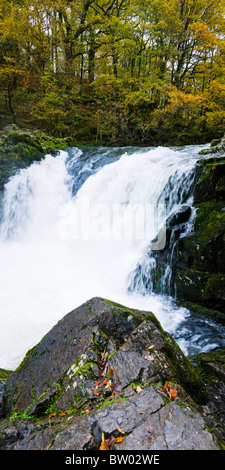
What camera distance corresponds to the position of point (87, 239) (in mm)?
8531

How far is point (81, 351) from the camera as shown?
238 centimetres

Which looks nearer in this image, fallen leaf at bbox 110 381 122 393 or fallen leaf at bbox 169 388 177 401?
fallen leaf at bbox 169 388 177 401

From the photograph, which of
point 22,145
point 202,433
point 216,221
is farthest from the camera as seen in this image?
point 22,145

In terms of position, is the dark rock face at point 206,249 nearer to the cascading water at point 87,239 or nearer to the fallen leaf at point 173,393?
the cascading water at point 87,239

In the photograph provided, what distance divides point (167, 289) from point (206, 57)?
46.3 ft

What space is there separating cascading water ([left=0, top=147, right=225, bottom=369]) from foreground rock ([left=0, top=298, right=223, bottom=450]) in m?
1.74

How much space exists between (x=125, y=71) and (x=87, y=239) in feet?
40.1

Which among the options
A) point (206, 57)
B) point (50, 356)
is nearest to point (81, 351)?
point (50, 356)

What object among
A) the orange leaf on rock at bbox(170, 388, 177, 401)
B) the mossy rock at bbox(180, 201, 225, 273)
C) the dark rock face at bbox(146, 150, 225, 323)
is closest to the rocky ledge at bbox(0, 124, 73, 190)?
the dark rock face at bbox(146, 150, 225, 323)

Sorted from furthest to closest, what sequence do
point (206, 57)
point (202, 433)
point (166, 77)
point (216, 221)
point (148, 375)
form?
point (166, 77)
point (206, 57)
point (216, 221)
point (148, 375)
point (202, 433)

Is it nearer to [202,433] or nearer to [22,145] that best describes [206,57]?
[22,145]

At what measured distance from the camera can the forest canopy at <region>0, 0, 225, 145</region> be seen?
12.6 meters

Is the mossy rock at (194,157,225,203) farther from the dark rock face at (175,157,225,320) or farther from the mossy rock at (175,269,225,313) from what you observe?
the mossy rock at (175,269,225,313)
